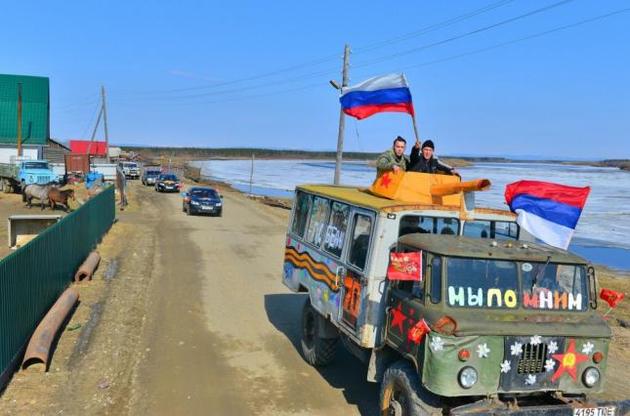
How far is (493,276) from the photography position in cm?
632

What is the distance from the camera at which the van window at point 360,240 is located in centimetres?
750

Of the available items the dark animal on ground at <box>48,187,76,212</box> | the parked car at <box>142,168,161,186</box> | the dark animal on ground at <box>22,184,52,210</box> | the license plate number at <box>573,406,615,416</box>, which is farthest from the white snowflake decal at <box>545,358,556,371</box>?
the parked car at <box>142,168,161,186</box>

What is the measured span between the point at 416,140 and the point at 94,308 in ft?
24.5

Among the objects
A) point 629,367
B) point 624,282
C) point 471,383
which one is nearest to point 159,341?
point 471,383

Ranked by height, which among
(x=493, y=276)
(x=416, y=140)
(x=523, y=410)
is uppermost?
(x=416, y=140)

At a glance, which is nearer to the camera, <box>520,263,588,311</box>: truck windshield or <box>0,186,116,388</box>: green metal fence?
<box>520,263,588,311</box>: truck windshield

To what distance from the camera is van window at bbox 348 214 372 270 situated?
7.50 meters

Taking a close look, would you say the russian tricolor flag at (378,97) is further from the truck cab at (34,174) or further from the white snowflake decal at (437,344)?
the truck cab at (34,174)

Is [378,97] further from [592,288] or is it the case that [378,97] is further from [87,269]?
[87,269]

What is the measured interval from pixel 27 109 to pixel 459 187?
54668 mm

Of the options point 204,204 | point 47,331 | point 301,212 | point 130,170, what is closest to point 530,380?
point 301,212

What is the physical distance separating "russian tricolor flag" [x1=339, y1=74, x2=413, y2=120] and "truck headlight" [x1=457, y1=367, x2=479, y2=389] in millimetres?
5567

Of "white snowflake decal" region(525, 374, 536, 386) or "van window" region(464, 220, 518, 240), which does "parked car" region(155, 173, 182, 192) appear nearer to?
"van window" region(464, 220, 518, 240)

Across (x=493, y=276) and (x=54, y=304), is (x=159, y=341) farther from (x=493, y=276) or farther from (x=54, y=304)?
(x=493, y=276)
